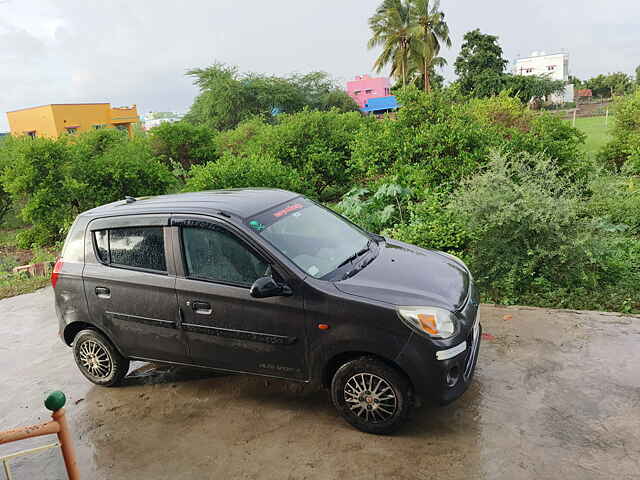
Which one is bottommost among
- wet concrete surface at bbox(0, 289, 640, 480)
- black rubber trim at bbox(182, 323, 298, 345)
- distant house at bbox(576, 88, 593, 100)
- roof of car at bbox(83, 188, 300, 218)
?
wet concrete surface at bbox(0, 289, 640, 480)

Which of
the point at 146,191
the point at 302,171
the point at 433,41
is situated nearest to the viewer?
the point at 302,171

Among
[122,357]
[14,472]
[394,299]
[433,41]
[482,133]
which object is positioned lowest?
[14,472]

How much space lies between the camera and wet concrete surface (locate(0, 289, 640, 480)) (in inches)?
139

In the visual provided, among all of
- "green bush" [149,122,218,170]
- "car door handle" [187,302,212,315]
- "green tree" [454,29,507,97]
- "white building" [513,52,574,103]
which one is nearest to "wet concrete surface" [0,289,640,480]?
"car door handle" [187,302,212,315]

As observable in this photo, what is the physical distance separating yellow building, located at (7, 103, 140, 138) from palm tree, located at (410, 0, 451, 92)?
28.6 m

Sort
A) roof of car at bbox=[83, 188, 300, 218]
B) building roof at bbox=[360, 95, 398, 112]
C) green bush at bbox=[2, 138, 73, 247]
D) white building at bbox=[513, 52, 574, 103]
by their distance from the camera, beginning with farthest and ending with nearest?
white building at bbox=[513, 52, 574, 103]
building roof at bbox=[360, 95, 398, 112]
green bush at bbox=[2, 138, 73, 247]
roof of car at bbox=[83, 188, 300, 218]

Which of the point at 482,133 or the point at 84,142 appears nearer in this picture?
the point at 482,133

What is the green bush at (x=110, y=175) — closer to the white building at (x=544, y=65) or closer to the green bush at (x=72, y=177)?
the green bush at (x=72, y=177)

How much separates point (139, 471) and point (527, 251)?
197 inches

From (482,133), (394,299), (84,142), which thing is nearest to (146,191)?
(84,142)

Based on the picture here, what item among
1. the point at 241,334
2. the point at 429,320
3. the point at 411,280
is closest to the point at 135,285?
the point at 241,334

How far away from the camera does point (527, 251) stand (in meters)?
6.37

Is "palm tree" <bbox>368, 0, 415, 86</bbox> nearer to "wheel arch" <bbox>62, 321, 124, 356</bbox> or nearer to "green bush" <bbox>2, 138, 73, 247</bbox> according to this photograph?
"green bush" <bbox>2, 138, 73, 247</bbox>

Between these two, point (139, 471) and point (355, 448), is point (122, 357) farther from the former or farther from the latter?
point (355, 448)
